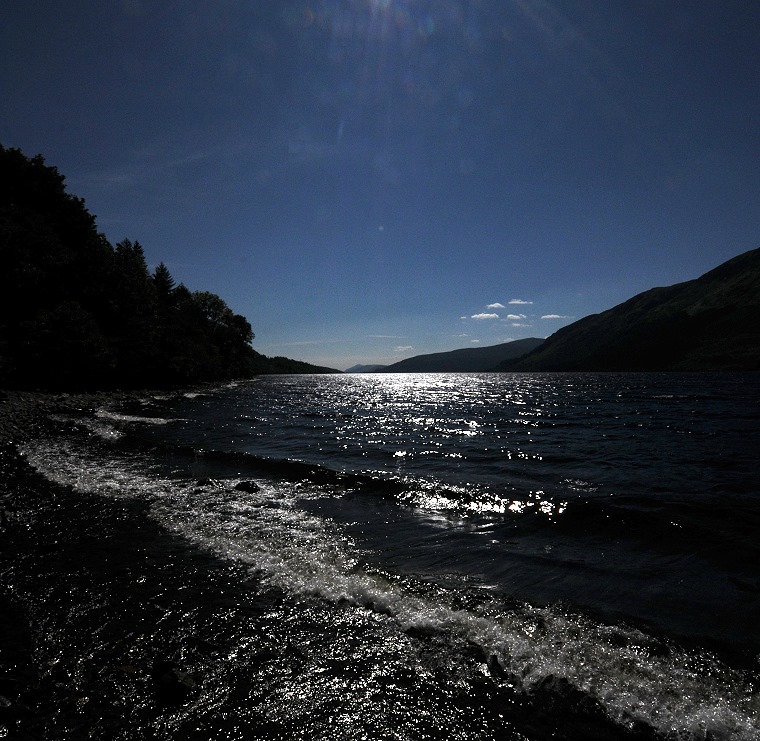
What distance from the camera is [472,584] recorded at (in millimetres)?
7254

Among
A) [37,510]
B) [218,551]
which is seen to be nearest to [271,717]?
[218,551]

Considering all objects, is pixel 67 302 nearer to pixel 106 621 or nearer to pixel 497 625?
pixel 106 621

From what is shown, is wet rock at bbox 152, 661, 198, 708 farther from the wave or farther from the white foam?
the white foam

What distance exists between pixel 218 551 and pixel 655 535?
35.8ft

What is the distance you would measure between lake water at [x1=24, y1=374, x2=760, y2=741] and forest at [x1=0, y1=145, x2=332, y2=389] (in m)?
33.3

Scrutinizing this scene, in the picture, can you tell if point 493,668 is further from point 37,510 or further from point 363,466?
point 363,466

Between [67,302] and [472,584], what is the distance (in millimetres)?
60399

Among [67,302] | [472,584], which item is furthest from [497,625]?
[67,302]

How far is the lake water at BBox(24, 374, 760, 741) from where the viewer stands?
13.6ft

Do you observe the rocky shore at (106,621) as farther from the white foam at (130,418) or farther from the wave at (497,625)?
the white foam at (130,418)

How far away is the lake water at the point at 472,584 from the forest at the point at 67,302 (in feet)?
109

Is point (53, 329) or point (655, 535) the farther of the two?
point (53, 329)

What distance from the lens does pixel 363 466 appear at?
17.7 metres

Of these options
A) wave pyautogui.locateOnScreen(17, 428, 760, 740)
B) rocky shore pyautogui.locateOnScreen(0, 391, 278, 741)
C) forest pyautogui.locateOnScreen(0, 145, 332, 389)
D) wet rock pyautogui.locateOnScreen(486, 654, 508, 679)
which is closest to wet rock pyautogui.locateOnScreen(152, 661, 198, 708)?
rocky shore pyautogui.locateOnScreen(0, 391, 278, 741)
